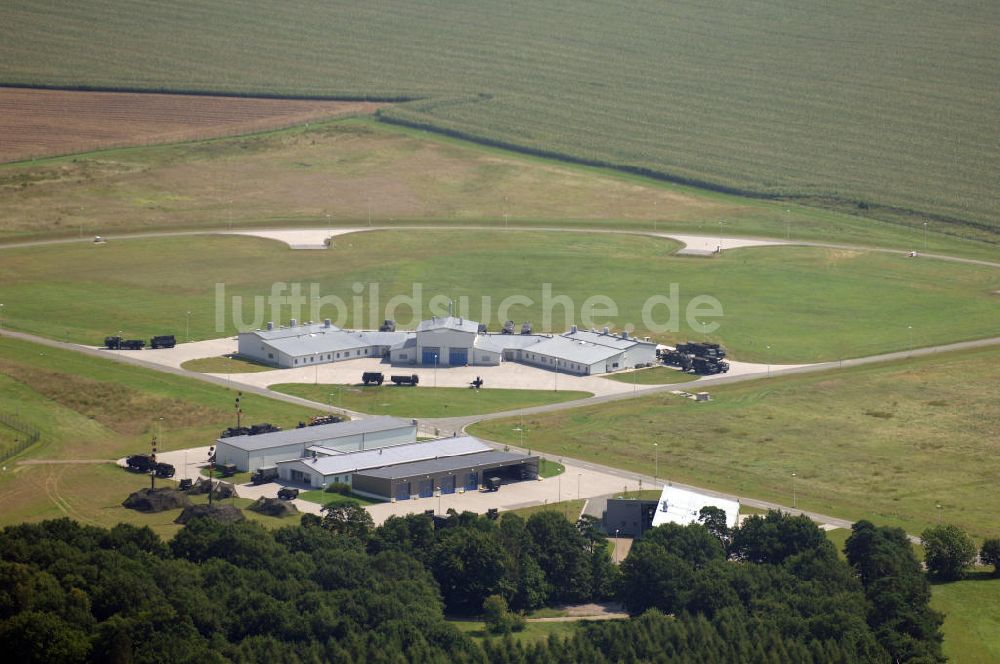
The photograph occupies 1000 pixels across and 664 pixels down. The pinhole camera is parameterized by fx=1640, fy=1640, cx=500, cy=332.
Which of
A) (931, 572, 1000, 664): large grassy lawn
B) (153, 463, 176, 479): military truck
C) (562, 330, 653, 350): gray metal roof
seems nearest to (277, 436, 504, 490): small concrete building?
(153, 463, 176, 479): military truck

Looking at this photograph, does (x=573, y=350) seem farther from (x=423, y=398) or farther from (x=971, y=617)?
(x=971, y=617)

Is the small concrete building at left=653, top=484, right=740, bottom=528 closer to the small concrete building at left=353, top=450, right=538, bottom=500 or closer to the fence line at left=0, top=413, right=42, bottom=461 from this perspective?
the small concrete building at left=353, top=450, right=538, bottom=500

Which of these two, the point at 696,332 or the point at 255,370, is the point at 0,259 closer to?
the point at 255,370

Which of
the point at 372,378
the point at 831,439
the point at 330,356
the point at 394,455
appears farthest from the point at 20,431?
the point at 831,439

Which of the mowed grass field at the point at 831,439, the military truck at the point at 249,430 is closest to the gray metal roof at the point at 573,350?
the mowed grass field at the point at 831,439

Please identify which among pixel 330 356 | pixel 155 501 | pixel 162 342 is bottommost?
pixel 155 501
